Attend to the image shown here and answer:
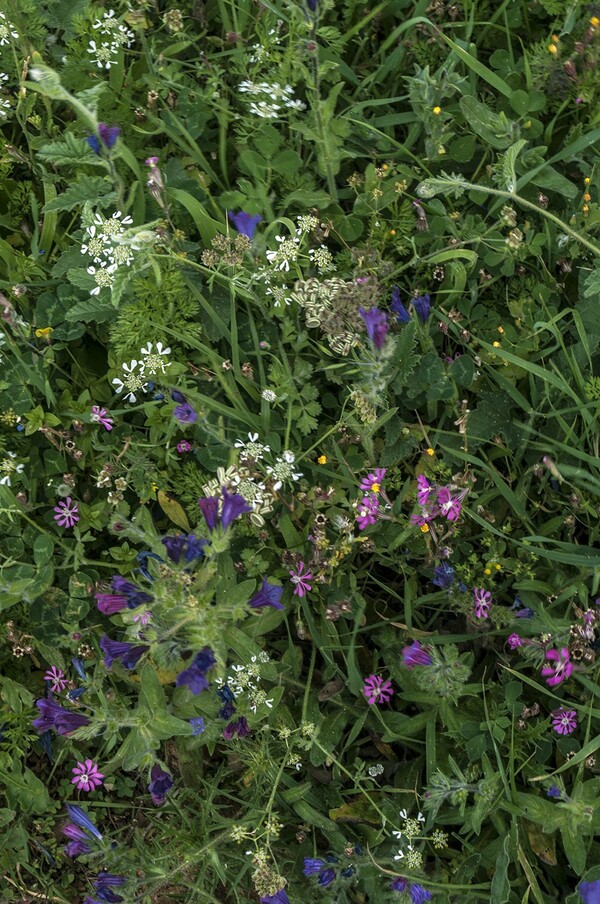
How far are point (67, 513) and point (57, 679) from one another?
0.69 metres

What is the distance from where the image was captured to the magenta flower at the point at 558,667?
2.89 metres

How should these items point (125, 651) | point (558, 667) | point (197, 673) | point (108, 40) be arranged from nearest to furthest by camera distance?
point (197, 673), point (125, 651), point (558, 667), point (108, 40)

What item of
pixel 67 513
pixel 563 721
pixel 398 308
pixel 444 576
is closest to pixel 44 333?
pixel 67 513

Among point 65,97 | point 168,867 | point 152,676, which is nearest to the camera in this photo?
point 65,97

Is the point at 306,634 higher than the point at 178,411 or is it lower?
lower

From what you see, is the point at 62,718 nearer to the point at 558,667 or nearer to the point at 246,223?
the point at 558,667

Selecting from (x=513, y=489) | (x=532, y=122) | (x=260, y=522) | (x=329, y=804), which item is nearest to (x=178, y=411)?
(x=260, y=522)

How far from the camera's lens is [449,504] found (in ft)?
9.90

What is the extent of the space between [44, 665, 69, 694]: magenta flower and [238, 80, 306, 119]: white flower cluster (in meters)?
2.43

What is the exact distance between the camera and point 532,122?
3.33 m

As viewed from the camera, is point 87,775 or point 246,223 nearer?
point 246,223

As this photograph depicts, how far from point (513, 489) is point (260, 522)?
111 cm

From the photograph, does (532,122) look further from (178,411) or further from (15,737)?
(15,737)

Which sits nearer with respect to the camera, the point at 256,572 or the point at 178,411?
the point at 178,411
